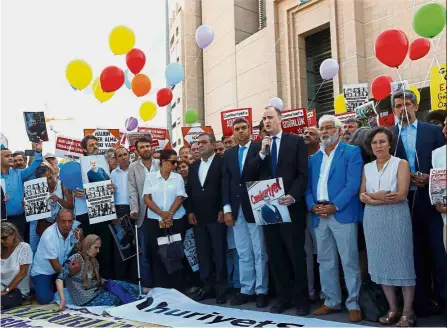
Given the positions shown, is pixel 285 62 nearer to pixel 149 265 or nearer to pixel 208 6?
pixel 208 6

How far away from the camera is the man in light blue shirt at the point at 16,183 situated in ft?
19.6

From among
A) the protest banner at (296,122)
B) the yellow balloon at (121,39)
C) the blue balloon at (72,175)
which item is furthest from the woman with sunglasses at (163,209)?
the yellow balloon at (121,39)

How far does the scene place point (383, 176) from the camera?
3.88 metres

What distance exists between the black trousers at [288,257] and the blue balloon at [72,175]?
2788 mm

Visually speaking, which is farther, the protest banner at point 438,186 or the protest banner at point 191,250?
the protest banner at point 191,250

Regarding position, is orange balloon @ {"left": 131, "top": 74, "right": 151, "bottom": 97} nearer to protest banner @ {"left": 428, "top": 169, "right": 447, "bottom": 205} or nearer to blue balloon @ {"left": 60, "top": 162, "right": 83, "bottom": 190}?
blue balloon @ {"left": 60, "top": 162, "right": 83, "bottom": 190}

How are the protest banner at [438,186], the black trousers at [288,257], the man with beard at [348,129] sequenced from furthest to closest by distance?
the man with beard at [348,129] < the black trousers at [288,257] < the protest banner at [438,186]

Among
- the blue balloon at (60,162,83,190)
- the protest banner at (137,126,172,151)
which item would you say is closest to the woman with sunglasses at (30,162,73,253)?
the blue balloon at (60,162,83,190)

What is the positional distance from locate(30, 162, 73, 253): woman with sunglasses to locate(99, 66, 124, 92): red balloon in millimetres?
2885

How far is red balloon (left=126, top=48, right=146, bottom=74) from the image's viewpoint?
916 centimetres

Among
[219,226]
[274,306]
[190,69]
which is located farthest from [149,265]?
[190,69]

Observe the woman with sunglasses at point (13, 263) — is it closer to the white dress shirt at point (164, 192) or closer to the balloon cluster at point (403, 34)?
the white dress shirt at point (164, 192)

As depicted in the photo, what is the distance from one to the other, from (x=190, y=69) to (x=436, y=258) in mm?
18586

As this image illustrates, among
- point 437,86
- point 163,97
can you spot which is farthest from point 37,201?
point 437,86
